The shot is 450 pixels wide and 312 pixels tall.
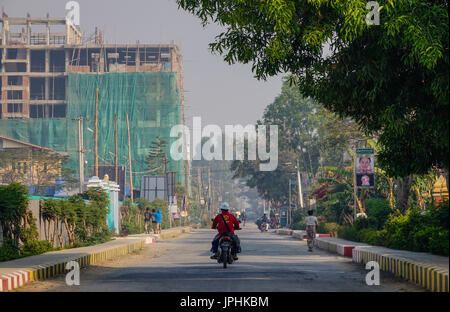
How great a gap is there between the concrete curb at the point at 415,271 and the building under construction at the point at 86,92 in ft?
301

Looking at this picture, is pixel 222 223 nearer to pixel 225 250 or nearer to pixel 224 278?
pixel 225 250

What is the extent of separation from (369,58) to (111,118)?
106185 mm

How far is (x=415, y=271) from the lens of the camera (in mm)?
14539

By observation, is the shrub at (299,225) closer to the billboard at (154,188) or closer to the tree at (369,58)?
the billboard at (154,188)

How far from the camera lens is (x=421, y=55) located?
12664 mm

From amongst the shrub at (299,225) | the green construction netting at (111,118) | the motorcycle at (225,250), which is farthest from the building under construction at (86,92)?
the motorcycle at (225,250)

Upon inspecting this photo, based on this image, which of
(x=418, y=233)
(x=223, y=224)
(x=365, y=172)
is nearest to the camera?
(x=223, y=224)

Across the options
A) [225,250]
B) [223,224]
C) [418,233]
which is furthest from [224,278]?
[418,233]

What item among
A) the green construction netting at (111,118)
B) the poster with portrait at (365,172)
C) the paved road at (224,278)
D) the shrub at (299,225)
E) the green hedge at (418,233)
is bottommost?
the shrub at (299,225)

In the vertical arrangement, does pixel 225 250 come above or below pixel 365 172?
below

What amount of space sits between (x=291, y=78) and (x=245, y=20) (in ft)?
5.92

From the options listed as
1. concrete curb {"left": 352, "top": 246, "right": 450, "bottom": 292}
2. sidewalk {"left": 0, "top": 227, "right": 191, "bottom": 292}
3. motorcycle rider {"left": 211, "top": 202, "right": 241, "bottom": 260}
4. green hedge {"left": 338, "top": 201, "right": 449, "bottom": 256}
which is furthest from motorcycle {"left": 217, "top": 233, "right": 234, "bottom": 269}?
green hedge {"left": 338, "top": 201, "right": 449, "bottom": 256}

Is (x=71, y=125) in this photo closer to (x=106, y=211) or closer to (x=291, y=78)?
(x=106, y=211)

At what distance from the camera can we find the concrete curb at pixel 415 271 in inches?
482
